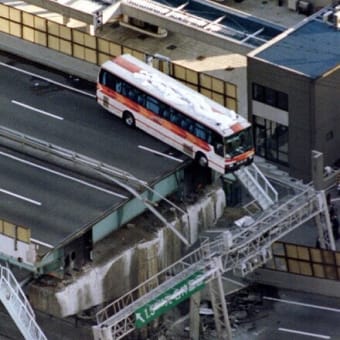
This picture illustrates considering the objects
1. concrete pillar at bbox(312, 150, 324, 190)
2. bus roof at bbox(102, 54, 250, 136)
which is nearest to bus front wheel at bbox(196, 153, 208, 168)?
bus roof at bbox(102, 54, 250, 136)

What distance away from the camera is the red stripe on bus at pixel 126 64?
133500 millimetres

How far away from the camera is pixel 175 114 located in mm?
130250

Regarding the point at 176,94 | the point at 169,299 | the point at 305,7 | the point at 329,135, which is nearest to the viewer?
the point at 169,299

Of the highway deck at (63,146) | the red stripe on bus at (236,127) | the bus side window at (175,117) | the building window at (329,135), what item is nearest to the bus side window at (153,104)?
the bus side window at (175,117)

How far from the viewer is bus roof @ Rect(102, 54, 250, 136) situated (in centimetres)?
12888

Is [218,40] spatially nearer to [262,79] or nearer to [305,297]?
[262,79]

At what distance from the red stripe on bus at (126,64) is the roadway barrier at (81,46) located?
3.00 metres

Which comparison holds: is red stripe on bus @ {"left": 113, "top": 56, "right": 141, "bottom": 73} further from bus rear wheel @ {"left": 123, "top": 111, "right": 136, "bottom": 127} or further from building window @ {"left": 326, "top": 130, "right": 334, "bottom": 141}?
building window @ {"left": 326, "top": 130, "right": 334, "bottom": 141}

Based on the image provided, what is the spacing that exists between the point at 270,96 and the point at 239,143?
24.4 ft

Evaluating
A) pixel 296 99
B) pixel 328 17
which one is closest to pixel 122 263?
pixel 296 99

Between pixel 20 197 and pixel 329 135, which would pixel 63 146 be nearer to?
pixel 20 197

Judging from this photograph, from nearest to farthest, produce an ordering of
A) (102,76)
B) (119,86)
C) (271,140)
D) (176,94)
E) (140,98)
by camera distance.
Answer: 1. (176,94)
2. (140,98)
3. (119,86)
4. (102,76)
5. (271,140)

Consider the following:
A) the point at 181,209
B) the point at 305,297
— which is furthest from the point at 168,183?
the point at 305,297

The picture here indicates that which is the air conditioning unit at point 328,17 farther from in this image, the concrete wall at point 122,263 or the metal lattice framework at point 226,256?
the concrete wall at point 122,263
